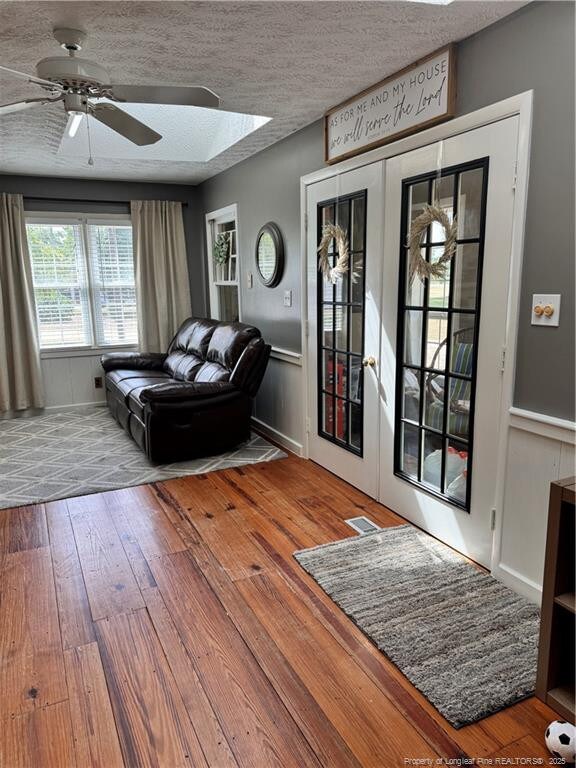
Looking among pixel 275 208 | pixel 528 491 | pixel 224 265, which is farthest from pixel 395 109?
pixel 224 265

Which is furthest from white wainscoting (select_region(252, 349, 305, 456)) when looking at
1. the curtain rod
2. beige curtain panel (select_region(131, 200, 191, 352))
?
the curtain rod

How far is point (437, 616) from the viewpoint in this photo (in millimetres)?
2176

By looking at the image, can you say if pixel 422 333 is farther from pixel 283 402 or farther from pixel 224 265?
pixel 224 265

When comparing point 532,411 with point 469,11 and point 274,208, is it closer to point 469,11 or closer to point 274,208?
point 469,11

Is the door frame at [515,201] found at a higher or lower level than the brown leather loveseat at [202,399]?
higher

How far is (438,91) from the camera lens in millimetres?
2463

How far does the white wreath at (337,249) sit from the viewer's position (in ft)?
11.0

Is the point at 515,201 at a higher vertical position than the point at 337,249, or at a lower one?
higher

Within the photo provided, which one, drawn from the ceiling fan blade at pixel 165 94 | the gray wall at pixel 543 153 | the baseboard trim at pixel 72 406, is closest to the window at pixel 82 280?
the baseboard trim at pixel 72 406

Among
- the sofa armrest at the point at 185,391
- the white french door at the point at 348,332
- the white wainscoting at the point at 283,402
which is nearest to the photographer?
the white french door at the point at 348,332

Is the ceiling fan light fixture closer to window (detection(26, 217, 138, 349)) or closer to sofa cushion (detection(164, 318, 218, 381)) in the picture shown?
sofa cushion (detection(164, 318, 218, 381))

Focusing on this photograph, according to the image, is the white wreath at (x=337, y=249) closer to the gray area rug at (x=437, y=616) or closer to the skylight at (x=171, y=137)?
the skylight at (x=171, y=137)

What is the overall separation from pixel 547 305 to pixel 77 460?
11.7 feet

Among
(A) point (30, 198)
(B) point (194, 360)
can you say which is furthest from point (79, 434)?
(A) point (30, 198)
